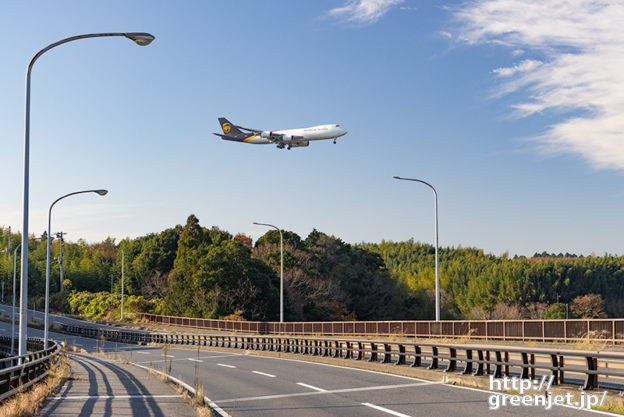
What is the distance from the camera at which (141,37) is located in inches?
650

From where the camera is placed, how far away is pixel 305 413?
13750 mm

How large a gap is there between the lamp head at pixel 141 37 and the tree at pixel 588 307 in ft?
429

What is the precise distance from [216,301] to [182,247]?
31.1 m

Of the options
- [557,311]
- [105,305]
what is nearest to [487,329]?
[105,305]

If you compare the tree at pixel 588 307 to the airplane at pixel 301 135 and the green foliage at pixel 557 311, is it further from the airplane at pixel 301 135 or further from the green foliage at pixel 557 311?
the airplane at pixel 301 135

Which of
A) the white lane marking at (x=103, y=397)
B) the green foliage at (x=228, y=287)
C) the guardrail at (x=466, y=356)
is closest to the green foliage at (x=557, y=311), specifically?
the green foliage at (x=228, y=287)

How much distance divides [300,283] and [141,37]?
8234cm

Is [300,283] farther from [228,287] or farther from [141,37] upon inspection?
[141,37]

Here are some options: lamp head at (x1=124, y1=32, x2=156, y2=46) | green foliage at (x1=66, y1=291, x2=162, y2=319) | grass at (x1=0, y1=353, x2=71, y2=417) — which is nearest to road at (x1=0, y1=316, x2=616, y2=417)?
grass at (x1=0, y1=353, x2=71, y2=417)

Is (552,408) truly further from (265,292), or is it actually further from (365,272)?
(365,272)

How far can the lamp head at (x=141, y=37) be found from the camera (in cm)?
1642

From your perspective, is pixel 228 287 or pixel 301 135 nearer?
pixel 301 135

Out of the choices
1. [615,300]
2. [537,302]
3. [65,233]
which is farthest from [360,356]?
[615,300]

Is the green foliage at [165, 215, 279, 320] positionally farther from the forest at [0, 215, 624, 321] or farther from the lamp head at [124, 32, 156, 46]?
the lamp head at [124, 32, 156, 46]
